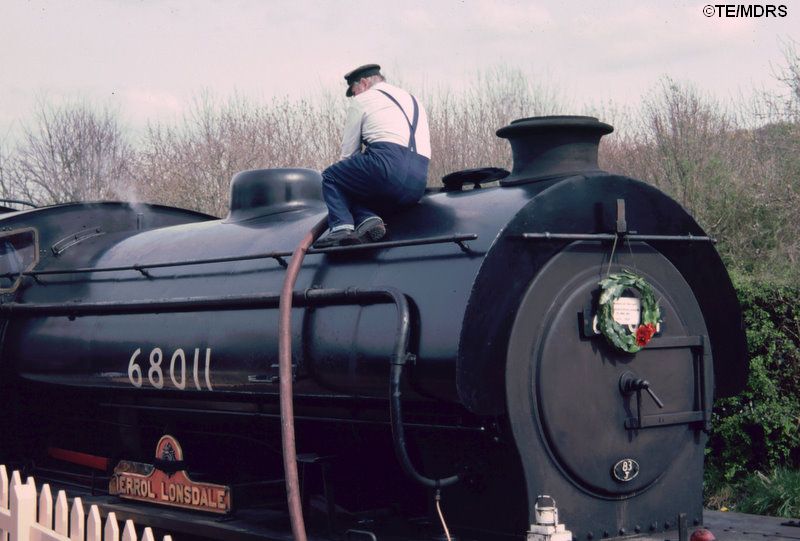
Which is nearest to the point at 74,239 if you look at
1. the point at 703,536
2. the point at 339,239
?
the point at 339,239

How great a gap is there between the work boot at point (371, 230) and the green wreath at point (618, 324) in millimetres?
1077

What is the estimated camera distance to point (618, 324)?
14.8 feet

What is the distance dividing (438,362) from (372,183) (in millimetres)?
1123

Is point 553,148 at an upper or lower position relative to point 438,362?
upper

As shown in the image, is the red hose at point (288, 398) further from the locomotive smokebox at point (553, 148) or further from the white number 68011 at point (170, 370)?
the locomotive smokebox at point (553, 148)

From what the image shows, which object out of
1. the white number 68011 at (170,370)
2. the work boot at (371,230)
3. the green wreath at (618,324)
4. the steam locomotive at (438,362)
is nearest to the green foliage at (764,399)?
the steam locomotive at (438,362)

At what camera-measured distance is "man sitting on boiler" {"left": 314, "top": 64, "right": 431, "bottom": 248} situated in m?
4.91

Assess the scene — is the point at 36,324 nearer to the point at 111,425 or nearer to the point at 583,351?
the point at 111,425

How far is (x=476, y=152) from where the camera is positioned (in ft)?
73.4

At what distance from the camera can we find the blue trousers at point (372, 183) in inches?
193

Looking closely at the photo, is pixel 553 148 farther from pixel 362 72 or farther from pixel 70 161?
pixel 70 161

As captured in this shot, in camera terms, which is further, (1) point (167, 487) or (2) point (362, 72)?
(1) point (167, 487)

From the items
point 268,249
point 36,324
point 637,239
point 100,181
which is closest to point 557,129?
point 637,239

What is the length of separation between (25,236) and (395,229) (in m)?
3.78
